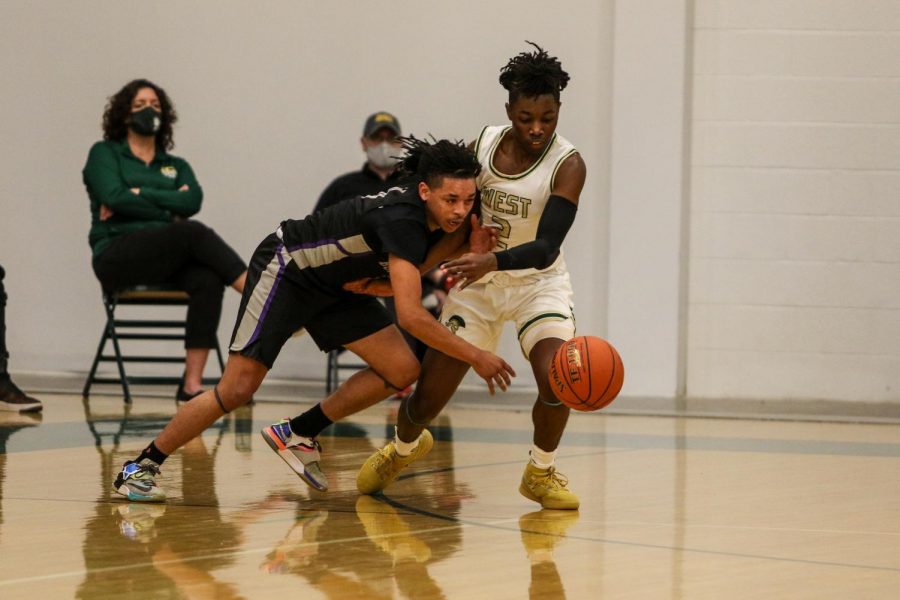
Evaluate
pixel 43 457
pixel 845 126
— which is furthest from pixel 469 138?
pixel 43 457

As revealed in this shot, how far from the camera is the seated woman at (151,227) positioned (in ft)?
24.2

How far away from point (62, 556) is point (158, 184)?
15.0 ft

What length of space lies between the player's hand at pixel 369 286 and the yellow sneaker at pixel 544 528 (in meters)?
0.90

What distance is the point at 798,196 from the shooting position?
28.5 ft

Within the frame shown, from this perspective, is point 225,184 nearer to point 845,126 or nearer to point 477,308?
point 845,126

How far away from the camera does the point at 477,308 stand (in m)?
4.59

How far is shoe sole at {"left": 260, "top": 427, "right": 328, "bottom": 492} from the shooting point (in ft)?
14.6

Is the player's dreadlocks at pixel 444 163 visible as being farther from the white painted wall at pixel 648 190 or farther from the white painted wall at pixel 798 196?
the white painted wall at pixel 798 196

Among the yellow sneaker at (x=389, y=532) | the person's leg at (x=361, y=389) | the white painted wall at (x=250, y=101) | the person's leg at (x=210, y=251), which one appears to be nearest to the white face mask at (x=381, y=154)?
the white painted wall at (x=250, y=101)

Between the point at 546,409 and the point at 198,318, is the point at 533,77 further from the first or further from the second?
the point at 198,318

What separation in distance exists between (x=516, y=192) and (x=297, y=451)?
117 centimetres

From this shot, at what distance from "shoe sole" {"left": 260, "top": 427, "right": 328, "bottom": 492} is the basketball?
903 millimetres

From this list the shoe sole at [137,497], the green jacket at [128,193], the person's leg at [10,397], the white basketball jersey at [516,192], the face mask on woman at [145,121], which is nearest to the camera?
the shoe sole at [137,497]

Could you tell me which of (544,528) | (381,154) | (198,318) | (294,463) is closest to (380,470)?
(294,463)
